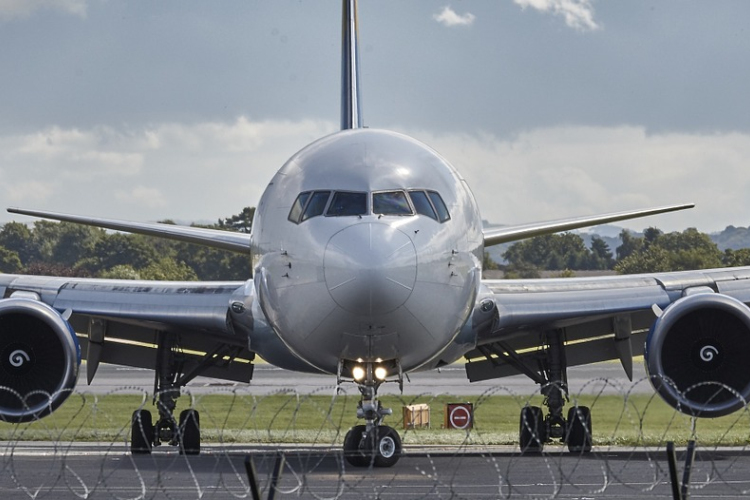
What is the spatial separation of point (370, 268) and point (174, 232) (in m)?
5.53

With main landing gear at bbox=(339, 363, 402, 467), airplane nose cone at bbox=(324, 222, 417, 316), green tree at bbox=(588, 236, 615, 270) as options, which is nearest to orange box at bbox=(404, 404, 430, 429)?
main landing gear at bbox=(339, 363, 402, 467)

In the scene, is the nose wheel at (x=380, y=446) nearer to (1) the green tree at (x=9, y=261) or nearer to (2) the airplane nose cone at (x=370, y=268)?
(2) the airplane nose cone at (x=370, y=268)

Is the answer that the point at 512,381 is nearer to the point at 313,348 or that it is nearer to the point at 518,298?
the point at 518,298

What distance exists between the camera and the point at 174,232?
58.9 feet

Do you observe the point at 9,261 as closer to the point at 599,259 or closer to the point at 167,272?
the point at 167,272

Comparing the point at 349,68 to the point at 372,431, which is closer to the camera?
the point at 372,431


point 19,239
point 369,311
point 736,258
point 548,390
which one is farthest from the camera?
point 19,239

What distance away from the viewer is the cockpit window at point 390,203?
1406 centimetres

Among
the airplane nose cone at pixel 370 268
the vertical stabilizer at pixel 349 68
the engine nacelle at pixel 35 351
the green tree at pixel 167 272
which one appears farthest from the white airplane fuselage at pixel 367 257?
the green tree at pixel 167 272

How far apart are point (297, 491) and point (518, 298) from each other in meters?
5.67

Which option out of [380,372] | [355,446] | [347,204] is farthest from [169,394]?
[347,204]

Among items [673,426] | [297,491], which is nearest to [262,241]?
[297,491]

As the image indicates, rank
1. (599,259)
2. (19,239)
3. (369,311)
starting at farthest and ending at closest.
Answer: (599,259), (19,239), (369,311)

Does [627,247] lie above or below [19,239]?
above
